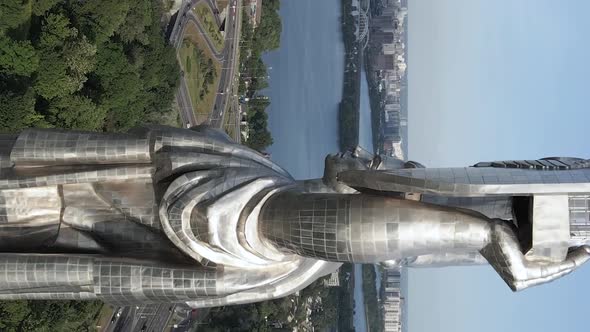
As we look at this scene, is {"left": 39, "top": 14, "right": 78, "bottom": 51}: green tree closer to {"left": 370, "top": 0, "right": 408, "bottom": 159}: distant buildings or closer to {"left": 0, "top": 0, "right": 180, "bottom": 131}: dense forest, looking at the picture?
{"left": 0, "top": 0, "right": 180, "bottom": 131}: dense forest

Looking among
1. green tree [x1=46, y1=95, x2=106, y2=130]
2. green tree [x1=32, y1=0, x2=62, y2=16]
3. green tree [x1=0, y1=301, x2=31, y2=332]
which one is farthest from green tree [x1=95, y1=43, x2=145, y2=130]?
green tree [x1=0, y1=301, x2=31, y2=332]

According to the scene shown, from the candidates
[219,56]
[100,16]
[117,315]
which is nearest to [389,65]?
[219,56]

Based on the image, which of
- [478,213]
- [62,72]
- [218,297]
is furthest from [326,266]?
[62,72]

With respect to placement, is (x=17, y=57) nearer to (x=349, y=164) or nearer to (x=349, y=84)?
(x=349, y=164)

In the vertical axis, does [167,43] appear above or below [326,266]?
above

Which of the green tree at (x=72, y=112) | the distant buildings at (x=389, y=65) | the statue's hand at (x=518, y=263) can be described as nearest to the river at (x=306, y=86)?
the distant buildings at (x=389, y=65)

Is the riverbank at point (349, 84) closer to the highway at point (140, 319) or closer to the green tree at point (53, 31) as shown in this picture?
the highway at point (140, 319)

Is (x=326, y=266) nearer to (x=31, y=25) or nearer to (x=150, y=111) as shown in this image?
(x=31, y=25)
